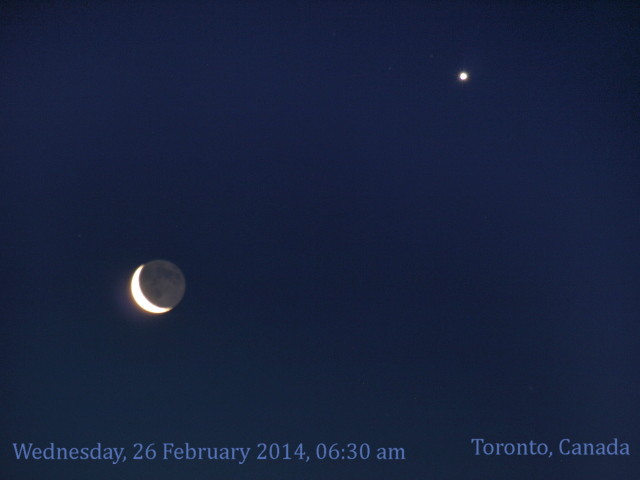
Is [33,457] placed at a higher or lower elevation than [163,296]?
lower

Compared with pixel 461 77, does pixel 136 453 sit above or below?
below

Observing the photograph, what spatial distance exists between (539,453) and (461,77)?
54.8 inches

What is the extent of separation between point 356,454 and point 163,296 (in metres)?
0.92

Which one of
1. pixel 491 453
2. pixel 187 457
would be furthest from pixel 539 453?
pixel 187 457

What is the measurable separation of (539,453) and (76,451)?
1.65 meters

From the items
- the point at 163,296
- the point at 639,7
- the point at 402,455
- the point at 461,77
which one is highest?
the point at 639,7

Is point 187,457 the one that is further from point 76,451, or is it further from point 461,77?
point 461,77

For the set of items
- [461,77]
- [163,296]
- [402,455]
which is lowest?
[402,455]

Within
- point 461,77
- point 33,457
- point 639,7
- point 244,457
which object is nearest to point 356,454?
point 244,457

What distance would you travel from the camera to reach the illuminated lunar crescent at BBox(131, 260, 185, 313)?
2.21 meters

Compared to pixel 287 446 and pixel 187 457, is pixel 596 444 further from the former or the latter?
pixel 187 457

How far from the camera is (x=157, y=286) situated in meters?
2.22

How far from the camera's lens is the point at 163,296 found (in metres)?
2.22

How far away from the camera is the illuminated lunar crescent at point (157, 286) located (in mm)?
2215
